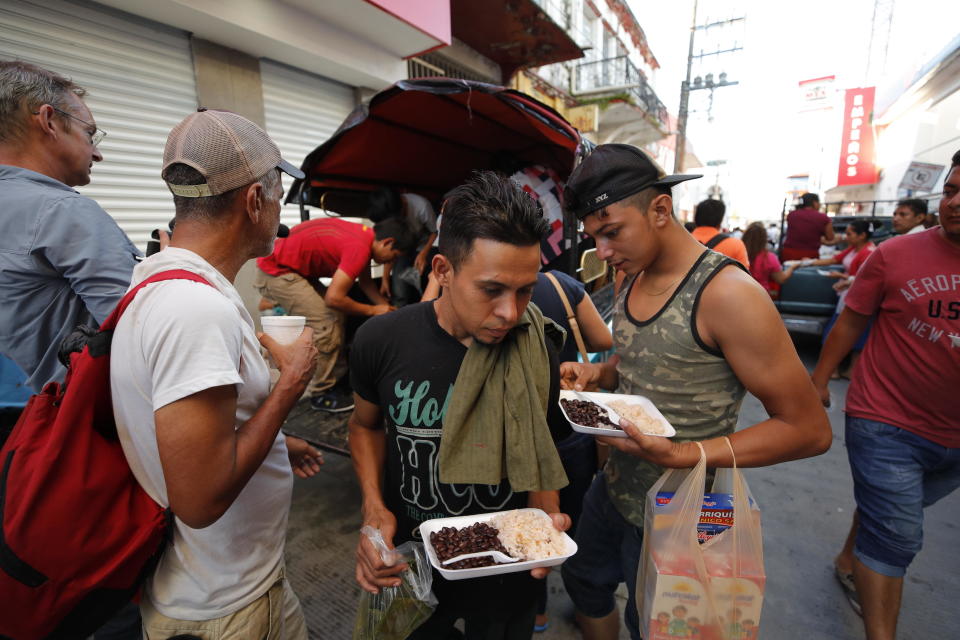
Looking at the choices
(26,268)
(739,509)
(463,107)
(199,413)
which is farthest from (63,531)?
(463,107)

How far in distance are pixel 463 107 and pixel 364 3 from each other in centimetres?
359

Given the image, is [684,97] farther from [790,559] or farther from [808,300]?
[790,559]

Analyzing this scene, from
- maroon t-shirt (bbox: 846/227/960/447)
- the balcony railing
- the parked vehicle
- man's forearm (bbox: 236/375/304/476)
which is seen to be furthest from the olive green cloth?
the balcony railing

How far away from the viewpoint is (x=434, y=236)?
14.4 feet

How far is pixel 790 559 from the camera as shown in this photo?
126 inches

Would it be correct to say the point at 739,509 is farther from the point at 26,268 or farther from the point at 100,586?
the point at 26,268

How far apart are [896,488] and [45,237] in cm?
413

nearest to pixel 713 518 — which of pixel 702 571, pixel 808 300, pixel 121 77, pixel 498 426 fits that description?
pixel 702 571

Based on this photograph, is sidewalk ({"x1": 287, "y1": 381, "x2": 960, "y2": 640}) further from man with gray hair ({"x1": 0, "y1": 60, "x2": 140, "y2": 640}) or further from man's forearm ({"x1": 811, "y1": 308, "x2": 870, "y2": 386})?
man's forearm ({"x1": 811, "y1": 308, "x2": 870, "y2": 386})

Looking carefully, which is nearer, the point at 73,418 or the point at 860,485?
the point at 73,418

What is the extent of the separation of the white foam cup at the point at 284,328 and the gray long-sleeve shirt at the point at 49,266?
0.63m

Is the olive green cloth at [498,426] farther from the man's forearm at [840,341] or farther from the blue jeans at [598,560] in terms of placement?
the man's forearm at [840,341]

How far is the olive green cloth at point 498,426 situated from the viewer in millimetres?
1442

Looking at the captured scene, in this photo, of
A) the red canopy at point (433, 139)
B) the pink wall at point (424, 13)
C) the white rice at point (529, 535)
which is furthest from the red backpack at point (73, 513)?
the pink wall at point (424, 13)
